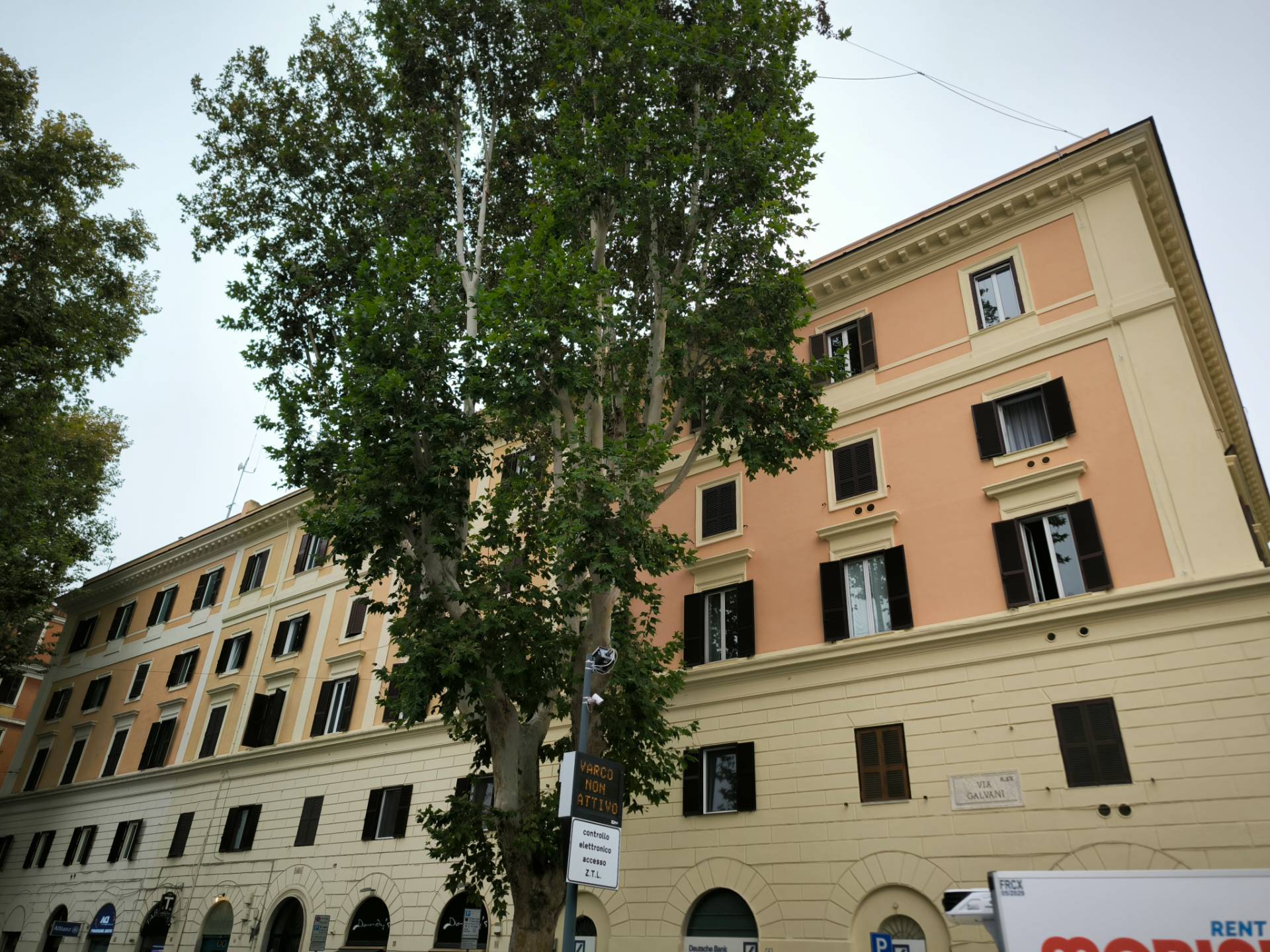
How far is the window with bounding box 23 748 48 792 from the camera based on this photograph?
32.2 m

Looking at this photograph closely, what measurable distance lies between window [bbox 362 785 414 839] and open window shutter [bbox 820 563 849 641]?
36.4 ft

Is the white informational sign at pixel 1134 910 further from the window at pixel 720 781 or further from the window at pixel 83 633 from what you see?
the window at pixel 83 633

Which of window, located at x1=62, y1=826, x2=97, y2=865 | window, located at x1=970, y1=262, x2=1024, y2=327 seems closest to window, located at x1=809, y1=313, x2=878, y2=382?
window, located at x1=970, y1=262, x2=1024, y2=327

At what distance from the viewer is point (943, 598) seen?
549 inches

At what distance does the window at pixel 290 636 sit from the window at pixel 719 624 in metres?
14.2

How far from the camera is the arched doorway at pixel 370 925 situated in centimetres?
1866

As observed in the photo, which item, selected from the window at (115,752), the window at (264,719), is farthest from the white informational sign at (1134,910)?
the window at (115,752)

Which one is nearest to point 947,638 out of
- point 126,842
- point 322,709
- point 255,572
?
point 322,709

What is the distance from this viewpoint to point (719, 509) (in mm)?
18047

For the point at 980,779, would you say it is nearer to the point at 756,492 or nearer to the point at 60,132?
the point at 756,492

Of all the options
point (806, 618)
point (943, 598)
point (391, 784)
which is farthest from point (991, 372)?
point (391, 784)

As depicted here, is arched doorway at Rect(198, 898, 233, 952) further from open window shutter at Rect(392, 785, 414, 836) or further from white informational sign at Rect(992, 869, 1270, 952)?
white informational sign at Rect(992, 869, 1270, 952)

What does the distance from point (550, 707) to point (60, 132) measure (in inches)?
745

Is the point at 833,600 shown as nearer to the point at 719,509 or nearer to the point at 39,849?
the point at 719,509
